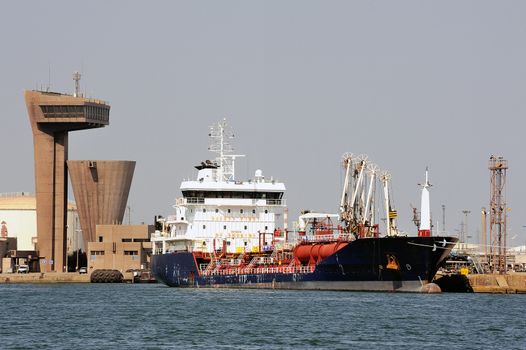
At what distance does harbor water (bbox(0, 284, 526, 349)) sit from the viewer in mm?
45156

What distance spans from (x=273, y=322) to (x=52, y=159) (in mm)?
104544

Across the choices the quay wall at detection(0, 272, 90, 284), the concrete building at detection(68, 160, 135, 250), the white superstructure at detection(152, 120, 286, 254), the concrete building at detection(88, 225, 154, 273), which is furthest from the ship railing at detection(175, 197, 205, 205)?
the concrete building at detection(68, 160, 135, 250)

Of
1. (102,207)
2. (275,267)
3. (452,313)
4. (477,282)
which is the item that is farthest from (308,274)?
(102,207)

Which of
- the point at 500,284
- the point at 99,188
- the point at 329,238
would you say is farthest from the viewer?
the point at 99,188

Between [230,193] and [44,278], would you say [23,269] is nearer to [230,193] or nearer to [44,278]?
[44,278]

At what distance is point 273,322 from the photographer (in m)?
52.8

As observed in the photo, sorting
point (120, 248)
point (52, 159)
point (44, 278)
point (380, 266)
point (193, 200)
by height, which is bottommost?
point (44, 278)

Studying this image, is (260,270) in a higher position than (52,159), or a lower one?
lower

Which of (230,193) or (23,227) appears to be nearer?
(230,193)

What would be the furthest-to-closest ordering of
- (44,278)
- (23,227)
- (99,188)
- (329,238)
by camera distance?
(23,227) < (99,188) < (44,278) < (329,238)

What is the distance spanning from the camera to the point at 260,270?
8000 centimetres

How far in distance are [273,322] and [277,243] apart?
2869cm

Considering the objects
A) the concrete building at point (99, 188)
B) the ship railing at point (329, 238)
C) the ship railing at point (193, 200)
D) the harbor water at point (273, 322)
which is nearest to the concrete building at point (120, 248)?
the concrete building at point (99, 188)

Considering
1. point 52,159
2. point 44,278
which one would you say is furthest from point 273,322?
point 52,159
